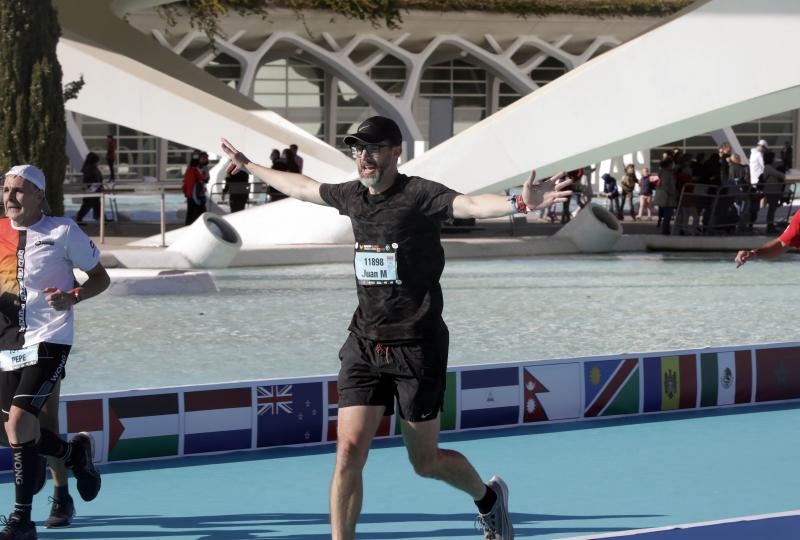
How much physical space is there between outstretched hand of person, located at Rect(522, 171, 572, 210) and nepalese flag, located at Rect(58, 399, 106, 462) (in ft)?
10.4

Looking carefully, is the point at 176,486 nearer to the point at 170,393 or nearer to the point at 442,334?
the point at 170,393

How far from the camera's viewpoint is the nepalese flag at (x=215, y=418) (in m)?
7.88

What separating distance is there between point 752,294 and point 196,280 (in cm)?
618

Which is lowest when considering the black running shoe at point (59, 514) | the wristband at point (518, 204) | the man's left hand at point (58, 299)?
the black running shoe at point (59, 514)

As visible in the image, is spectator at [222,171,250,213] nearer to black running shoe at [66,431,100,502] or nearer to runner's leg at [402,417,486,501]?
black running shoe at [66,431,100,502]

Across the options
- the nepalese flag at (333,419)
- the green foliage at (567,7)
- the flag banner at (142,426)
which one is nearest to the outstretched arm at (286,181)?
the flag banner at (142,426)

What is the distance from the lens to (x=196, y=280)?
16312mm

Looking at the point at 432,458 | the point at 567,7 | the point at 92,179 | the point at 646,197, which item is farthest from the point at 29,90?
the point at 567,7

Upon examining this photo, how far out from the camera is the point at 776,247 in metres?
7.29

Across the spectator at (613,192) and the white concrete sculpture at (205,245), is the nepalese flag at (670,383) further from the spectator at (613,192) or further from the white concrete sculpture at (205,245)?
the spectator at (613,192)

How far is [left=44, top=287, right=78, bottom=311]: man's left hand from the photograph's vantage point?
5.73 m

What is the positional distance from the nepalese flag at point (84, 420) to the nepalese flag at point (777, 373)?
14.0 feet

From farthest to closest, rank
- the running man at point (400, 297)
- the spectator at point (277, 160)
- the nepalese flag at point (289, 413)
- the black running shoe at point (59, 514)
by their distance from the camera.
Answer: the spectator at point (277, 160) → the nepalese flag at point (289, 413) → the black running shoe at point (59, 514) → the running man at point (400, 297)

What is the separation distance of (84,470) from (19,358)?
672 millimetres
